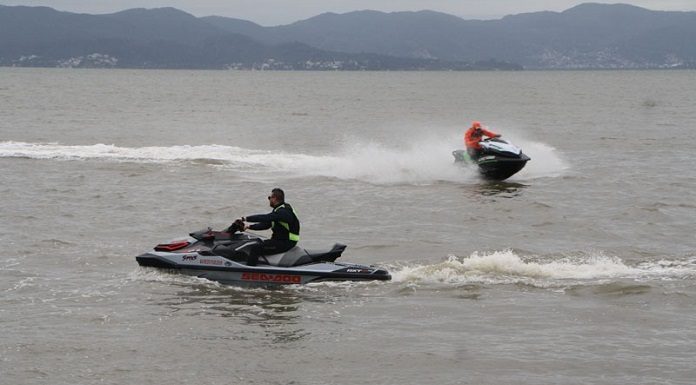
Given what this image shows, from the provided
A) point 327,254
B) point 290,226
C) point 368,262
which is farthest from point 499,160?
point 290,226

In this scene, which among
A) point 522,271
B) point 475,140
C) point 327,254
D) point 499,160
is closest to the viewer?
point 327,254

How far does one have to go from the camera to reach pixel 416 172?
30.0 meters

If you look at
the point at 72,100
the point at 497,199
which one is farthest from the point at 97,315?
the point at 72,100

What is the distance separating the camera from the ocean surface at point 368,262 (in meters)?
12.3

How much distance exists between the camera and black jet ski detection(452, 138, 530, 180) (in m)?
27.8

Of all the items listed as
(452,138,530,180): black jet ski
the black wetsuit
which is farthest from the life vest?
(452,138,530,180): black jet ski

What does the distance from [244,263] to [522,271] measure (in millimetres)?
4752

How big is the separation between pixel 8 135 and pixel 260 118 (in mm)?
21237

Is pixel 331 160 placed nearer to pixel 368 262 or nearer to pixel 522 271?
pixel 368 262

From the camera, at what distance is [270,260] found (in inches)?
622

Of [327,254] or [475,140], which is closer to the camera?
[327,254]

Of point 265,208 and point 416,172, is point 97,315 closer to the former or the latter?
point 265,208

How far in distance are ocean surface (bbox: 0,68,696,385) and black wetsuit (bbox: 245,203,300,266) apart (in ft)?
2.06

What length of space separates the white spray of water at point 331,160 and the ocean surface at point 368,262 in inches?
5.1
